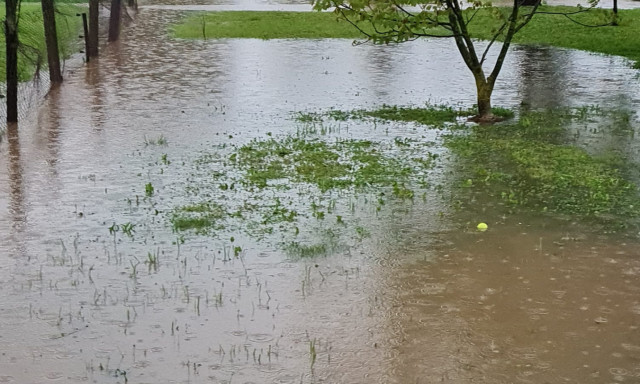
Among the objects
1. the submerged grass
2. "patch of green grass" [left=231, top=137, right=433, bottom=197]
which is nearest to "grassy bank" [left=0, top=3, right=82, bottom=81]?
"patch of green grass" [left=231, top=137, right=433, bottom=197]

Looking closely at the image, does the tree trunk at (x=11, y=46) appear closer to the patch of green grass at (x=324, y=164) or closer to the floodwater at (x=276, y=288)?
the floodwater at (x=276, y=288)

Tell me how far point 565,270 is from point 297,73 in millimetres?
14658

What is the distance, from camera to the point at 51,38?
20562mm

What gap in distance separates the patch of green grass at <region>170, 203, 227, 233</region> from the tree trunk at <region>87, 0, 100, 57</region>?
50.3 ft

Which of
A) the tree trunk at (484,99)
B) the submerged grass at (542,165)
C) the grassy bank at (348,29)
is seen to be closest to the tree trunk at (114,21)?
the grassy bank at (348,29)

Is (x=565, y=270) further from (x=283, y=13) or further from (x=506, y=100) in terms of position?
(x=283, y=13)

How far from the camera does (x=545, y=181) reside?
11.7 metres

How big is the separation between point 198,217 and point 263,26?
24053 millimetres

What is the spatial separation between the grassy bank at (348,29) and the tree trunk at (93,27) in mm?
5461

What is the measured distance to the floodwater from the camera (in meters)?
6.83

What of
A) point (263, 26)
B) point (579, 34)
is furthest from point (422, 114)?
point (263, 26)

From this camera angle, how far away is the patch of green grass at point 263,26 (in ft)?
102

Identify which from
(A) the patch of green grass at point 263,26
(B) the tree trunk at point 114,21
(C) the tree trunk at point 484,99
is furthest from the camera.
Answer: (A) the patch of green grass at point 263,26

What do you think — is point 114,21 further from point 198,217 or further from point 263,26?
point 198,217
